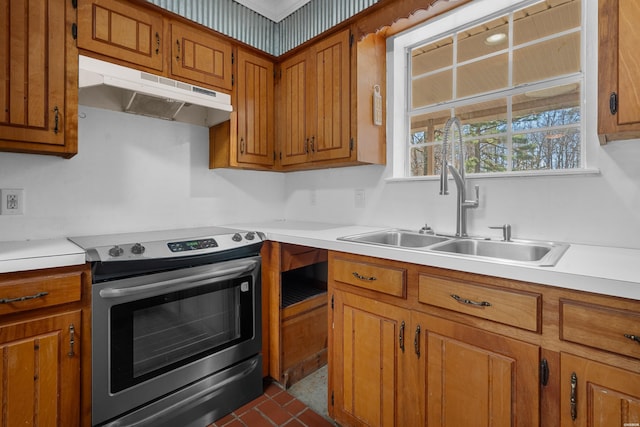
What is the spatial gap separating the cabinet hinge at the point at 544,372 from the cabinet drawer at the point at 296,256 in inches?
52.7

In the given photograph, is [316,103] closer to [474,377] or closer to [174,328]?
[174,328]

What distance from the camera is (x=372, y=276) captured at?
55.7 inches

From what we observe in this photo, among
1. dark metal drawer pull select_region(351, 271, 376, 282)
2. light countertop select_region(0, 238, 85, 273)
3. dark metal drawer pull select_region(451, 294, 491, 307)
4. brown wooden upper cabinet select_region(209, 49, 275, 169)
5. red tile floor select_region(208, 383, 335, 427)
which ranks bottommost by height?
red tile floor select_region(208, 383, 335, 427)

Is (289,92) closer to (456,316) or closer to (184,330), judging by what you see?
(184,330)

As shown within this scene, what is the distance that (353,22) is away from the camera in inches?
77.6

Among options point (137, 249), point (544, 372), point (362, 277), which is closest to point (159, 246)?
point (137, 249)

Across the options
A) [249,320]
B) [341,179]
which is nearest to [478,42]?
[341,179]

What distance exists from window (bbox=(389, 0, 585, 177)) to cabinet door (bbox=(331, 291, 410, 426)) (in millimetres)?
1058

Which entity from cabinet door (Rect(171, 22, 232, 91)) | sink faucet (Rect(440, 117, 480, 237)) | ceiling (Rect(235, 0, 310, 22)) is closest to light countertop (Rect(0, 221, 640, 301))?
sink faucet (Rect(440, 117, 480, 237))

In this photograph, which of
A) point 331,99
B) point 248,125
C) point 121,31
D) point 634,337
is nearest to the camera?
point 634,337

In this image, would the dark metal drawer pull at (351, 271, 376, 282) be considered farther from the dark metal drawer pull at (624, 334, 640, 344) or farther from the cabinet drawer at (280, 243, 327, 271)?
the dark metal drawer pull at (624, 334, 640, 344)

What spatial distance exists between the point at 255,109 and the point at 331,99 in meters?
0.61

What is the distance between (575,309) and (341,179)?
174cm

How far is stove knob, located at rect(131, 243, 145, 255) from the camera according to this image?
1.43 meters
